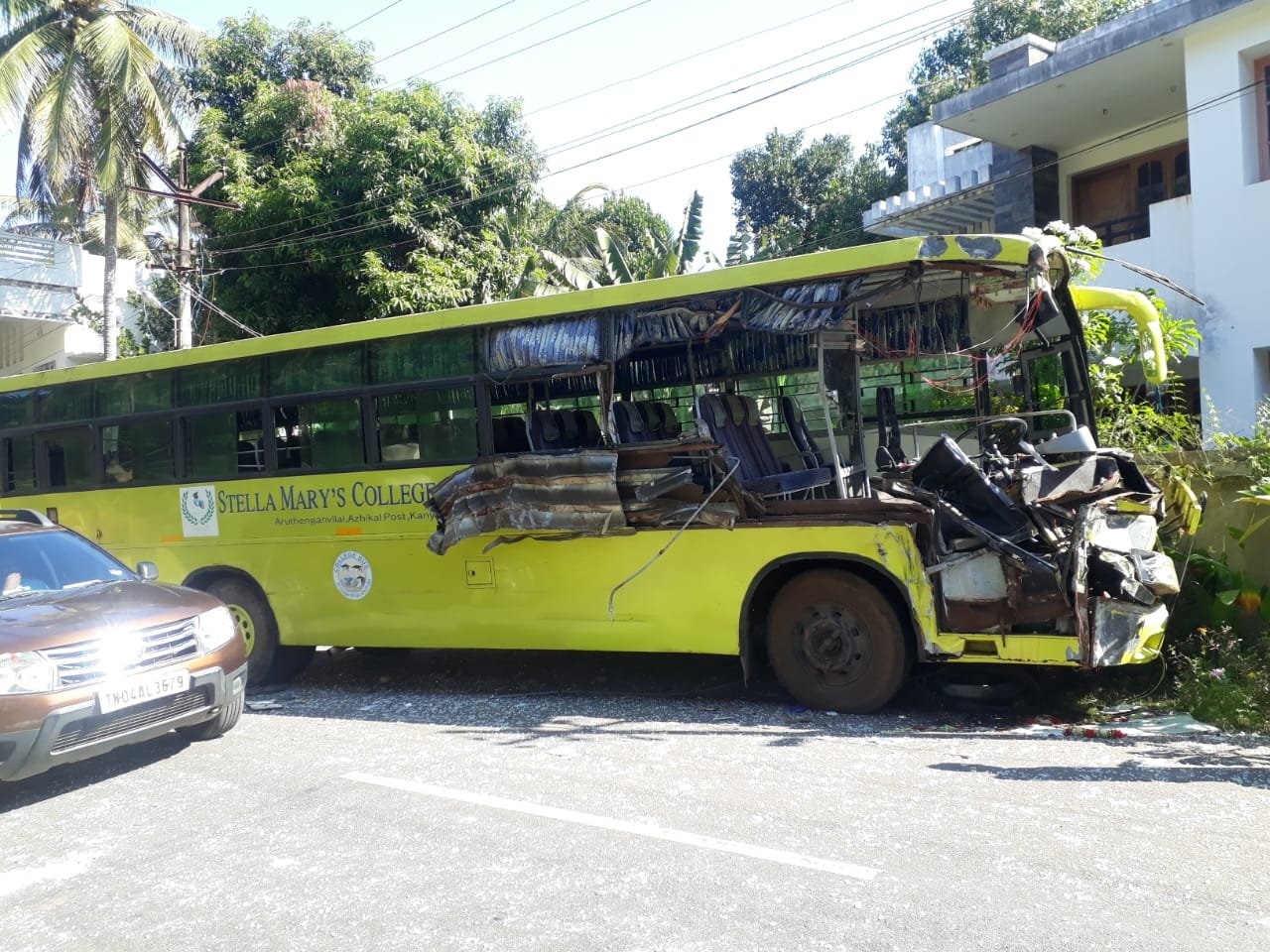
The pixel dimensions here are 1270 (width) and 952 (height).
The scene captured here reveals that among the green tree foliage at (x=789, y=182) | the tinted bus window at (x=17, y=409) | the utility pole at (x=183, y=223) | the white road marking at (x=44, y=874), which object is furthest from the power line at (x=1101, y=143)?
the green tree foliage at (x=789, y=182)

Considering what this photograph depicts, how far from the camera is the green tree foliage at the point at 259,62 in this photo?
825 inches

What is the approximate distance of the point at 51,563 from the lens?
22.5ft

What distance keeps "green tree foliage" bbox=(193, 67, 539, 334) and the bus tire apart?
37.9 feet

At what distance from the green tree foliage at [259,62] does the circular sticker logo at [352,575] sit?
15.0 meters

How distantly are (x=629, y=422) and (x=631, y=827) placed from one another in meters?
3.92

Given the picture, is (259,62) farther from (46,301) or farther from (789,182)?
(789,182)

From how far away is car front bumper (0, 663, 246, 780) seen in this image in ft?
17.6

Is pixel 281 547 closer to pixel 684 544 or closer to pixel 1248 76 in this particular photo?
pixel 684 544

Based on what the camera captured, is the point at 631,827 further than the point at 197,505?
No

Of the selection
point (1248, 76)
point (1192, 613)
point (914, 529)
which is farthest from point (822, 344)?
point (1248, 76)

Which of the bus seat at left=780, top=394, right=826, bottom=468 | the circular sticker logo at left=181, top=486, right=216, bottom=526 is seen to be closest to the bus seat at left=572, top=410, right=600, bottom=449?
the bus seat at left=780, top=394, right=826, bottom=468

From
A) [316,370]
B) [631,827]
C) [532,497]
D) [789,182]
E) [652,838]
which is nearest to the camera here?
[652,838]

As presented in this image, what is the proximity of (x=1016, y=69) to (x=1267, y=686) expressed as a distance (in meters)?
11.1

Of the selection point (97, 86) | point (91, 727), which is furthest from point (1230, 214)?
point (97, 86)
